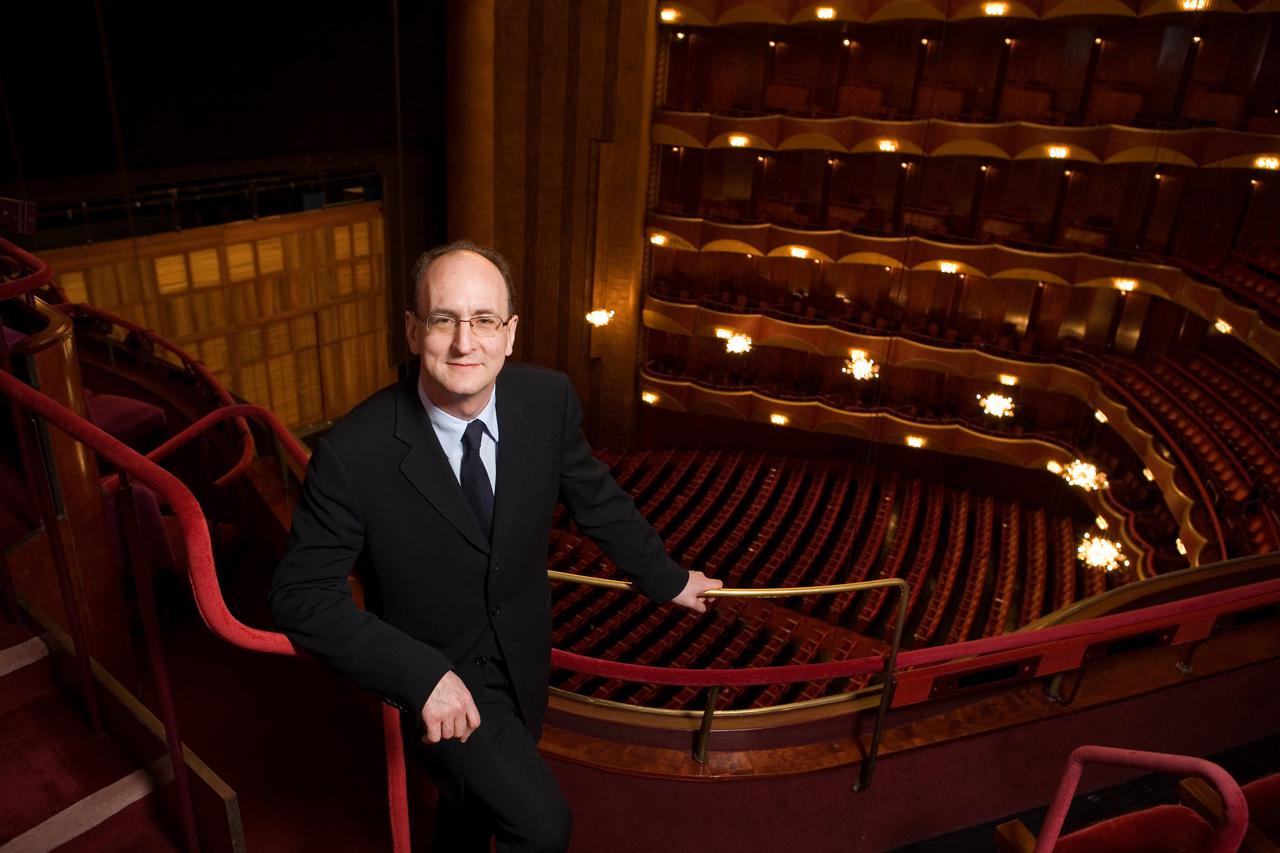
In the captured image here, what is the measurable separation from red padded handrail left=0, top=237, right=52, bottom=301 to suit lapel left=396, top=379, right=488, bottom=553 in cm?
112

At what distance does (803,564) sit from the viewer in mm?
12969

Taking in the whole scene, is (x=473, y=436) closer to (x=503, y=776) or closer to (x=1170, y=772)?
(x=503, y=776)

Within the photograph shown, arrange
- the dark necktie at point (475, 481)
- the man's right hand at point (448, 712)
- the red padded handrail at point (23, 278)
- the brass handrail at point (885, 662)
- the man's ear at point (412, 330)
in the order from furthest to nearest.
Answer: the brass handrail at point (885, 662) → the red padded handrail at point (23, 278) → the dark necktie at point (475, 481) → the man's ear at point (412, 330) → the man's right hand at point (448, 712)

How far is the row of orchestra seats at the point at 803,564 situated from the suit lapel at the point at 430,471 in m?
7.83

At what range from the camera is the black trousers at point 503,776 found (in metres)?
2.04

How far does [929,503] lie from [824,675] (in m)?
13.9

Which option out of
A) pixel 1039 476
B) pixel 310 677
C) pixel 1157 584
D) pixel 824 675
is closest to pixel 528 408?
pixel 824 675

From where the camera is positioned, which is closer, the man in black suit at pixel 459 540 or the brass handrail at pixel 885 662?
the man in black suit at pixel 459 540

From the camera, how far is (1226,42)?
560 inches

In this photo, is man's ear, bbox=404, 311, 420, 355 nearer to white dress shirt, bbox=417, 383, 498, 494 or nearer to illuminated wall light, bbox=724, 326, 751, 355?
white dress shirt, bbox=417, 383, 498, 494

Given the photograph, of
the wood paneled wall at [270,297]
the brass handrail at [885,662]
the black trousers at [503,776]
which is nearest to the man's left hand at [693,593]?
the brass handrail at [885,662]

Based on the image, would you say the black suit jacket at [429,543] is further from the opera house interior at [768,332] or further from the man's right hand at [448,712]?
the opera house interior at [768,332]

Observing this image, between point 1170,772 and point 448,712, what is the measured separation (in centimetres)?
138

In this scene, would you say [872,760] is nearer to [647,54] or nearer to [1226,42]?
[647,54]
